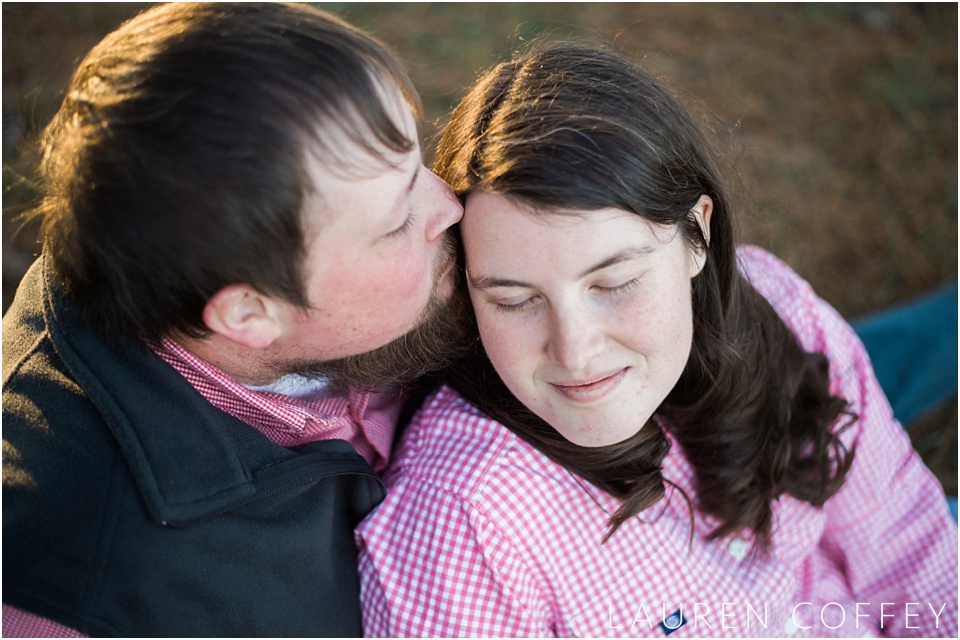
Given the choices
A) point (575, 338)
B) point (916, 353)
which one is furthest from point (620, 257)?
point (916, 353)

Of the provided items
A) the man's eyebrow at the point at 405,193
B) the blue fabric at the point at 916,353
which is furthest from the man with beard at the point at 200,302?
the blue fabric at the point at 916,353

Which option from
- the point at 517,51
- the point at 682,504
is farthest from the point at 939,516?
the point at 517,51

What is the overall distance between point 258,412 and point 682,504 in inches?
46.9

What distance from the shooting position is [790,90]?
15.0ft

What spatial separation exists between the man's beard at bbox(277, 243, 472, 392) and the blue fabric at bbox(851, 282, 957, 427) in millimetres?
2027

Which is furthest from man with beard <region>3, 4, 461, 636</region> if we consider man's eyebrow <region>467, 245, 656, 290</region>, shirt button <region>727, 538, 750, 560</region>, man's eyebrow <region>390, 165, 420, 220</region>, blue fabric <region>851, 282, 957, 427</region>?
blue fabric <region>851, 282, 957, 427</region>

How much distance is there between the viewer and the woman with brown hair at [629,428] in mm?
1802

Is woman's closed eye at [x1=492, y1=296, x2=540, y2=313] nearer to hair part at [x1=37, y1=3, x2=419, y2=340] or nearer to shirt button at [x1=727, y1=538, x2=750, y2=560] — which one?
hair part at [x1=37, y1=3, x2=419, y2=340]

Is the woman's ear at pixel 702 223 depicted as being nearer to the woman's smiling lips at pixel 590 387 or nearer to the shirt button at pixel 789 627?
the woman's smiling lips at pixel 590 387

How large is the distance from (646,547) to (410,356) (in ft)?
2.61

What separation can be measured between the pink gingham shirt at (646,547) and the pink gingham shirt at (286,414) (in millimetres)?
109

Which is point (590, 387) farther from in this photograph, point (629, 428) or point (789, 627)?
point (789, 627)

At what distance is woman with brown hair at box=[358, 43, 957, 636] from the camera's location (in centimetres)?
180

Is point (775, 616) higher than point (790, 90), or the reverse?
point (790, 90)
